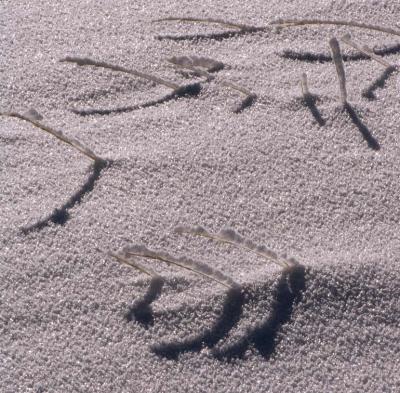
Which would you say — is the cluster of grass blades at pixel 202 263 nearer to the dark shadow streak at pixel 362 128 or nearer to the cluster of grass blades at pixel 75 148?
the cluster of grass blades at pixel 75 148

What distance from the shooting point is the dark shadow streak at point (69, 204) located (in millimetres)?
1183

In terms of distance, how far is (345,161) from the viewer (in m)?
1.23

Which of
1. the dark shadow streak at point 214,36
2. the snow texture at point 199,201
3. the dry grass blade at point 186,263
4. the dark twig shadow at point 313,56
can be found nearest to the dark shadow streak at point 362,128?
the snow texture at point 199,201

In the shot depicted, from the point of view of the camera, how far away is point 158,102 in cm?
129

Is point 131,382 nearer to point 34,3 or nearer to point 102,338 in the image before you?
point 102,338

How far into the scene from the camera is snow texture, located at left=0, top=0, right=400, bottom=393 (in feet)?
3.60

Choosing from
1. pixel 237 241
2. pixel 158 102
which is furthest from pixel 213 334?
pixel 158 102

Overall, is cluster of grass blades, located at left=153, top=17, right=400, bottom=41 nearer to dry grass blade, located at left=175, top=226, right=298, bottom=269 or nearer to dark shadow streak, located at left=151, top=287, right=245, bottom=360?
dry grass blade, located at left=175, top=226, right=298, bottom=269

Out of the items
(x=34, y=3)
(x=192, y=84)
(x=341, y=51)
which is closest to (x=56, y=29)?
(x=34, y=3)

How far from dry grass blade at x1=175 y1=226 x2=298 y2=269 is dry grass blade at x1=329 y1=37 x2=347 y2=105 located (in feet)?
1.05

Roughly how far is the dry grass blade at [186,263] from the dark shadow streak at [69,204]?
4.7 inches

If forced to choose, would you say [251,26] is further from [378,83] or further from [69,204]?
[69,204]

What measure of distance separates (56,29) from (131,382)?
0.68 metres

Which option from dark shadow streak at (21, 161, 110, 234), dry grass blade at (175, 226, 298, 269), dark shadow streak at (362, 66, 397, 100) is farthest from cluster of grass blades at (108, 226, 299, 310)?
dark shadow streak at (362, 66, 397, 100)
